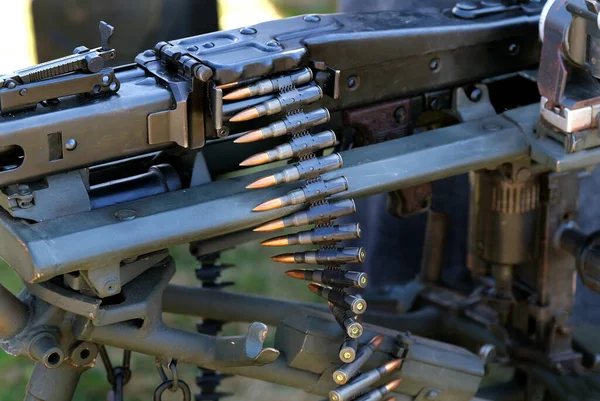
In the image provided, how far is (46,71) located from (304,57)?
2.17 feet

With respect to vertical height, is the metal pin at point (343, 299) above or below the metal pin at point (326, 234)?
below

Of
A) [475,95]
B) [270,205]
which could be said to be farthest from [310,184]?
[475,95]

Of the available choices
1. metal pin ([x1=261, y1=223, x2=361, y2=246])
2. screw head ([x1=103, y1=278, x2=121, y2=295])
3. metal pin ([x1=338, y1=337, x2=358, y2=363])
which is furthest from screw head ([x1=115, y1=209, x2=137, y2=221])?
metal pin ([x1=338, y1=337, x2=358, y2=363])

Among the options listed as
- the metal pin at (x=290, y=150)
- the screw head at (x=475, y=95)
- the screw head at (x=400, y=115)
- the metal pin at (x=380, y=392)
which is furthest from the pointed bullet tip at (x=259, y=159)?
the screw head at (x=475, y=95)

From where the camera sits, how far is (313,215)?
8.32ft

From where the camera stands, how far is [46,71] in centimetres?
226

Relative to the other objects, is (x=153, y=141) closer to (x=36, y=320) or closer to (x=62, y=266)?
(x=62, y=266)

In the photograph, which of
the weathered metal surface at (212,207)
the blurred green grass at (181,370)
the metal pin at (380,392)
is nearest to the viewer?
the weathered metal surface at (212,207)

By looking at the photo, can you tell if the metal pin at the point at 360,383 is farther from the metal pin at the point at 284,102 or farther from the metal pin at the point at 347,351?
the metal pin at the point at 284,102

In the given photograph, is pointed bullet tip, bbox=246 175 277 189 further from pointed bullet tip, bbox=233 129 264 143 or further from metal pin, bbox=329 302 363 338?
metal pin, bbox=329 302 363 338

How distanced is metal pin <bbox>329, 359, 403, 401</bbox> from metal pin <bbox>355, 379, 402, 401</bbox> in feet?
0.06

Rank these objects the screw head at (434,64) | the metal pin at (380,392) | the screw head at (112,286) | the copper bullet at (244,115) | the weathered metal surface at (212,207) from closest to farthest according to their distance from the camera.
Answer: the weathered metal surface at (212,207)
the screw head at (112,286)
the copper bullet at (244,115)
the metal pin at (380,392)
the screw head at (434,64)

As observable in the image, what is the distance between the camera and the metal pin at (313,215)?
2.52 meters

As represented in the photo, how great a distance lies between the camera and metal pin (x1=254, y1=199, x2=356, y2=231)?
2.52m
